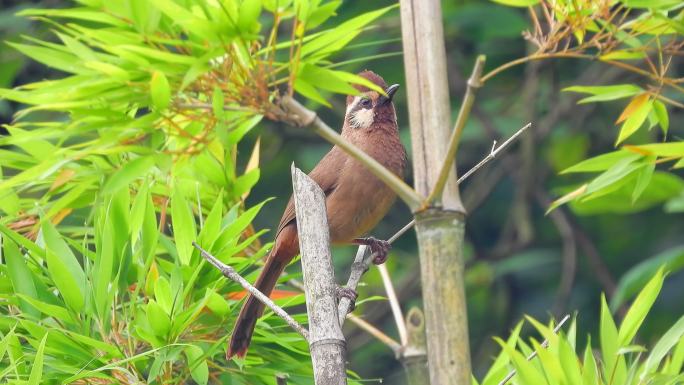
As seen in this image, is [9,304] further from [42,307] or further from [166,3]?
[166,3]

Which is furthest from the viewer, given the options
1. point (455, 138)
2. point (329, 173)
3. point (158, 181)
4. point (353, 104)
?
point (353, 104)

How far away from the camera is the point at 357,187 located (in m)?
3.30

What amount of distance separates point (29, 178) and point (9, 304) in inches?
22.9

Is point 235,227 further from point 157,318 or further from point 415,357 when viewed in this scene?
point 415,357

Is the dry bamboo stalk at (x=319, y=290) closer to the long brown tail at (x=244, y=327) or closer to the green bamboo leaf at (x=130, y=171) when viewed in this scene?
the green bamboo leaf at (x=130, y=171)

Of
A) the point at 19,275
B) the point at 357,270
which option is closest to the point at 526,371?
the point at 357,270

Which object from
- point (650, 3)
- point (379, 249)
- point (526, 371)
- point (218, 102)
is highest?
point (650, 3)

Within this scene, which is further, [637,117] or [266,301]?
[637,117]

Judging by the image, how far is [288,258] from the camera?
10.2 feet

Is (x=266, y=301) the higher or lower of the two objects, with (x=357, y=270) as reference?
lower

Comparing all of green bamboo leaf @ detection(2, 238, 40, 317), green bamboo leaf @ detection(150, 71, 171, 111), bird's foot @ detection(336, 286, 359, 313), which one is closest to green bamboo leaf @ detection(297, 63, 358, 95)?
green bamboo leaf @ detection(150, 71, 171, 111)

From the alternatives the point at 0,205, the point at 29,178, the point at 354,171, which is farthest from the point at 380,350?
the point at 29,178

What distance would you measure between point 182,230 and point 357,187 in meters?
0.78

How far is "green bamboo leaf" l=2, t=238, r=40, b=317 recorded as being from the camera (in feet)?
8.07
